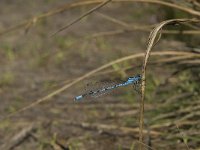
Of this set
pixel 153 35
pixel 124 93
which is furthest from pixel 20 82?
pixel 153 35

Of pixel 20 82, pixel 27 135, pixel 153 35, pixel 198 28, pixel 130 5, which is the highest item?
pixel 130 5

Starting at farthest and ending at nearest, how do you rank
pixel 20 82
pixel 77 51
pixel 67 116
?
pixel 77 51 → pixel 20 82 → pixel 67 116

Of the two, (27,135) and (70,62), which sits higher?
(70,62)

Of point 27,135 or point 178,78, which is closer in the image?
point 27,135

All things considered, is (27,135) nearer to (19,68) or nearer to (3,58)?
(19,68)

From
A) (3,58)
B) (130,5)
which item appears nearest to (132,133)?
(3,58)

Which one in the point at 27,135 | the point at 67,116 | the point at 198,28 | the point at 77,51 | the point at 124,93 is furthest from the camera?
the point at 77,51

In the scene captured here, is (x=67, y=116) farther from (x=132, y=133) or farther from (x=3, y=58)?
(x=3, y=58)
